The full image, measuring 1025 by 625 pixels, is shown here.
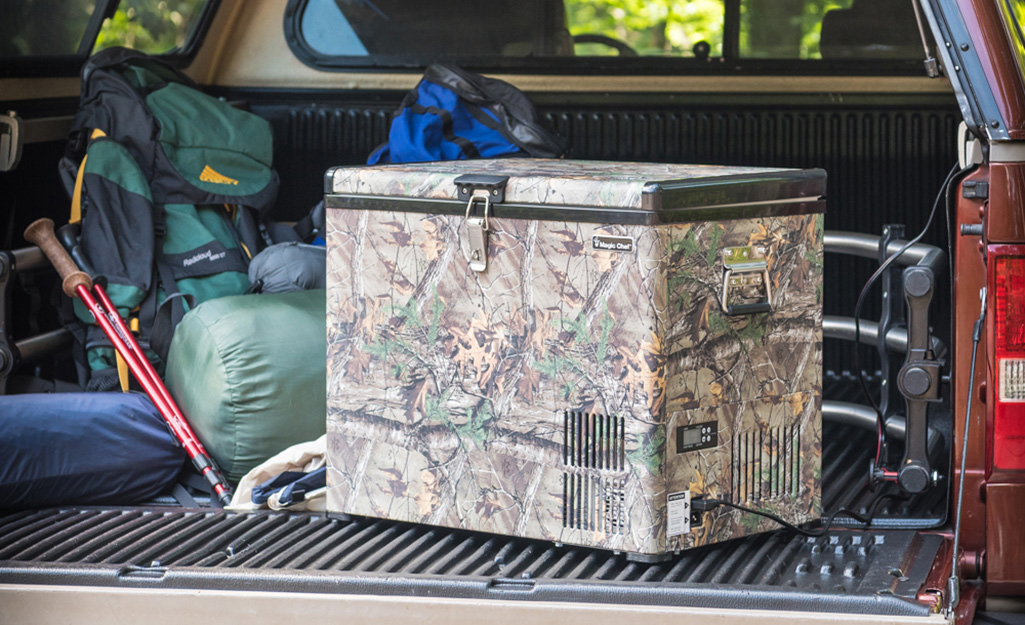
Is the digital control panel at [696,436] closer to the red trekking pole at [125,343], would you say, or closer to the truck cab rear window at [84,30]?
the red trekking pole at [125,343]

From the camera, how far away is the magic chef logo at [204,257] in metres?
3.42

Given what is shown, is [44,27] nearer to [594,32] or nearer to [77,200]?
[77,200]

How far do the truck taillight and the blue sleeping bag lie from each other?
5.65ft

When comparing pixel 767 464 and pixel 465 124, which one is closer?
pixel 767 464

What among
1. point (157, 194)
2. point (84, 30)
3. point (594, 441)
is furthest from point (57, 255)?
point (594, 441)

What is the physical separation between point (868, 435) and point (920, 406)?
70 centimetres

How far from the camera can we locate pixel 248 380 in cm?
281

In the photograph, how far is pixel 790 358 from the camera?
2.41 meters

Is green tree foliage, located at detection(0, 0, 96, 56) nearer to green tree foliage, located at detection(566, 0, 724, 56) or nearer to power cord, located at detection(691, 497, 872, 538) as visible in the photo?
green tree foliage, located at detection(566, 0, 724, 56)

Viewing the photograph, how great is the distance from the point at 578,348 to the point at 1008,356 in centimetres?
75

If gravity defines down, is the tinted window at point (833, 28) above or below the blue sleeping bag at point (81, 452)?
above

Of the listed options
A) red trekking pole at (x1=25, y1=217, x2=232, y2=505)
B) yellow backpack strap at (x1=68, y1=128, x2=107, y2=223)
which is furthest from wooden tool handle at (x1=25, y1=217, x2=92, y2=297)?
yellow backpack strap at (x1=68, y1=128, x2=107, y2=223)

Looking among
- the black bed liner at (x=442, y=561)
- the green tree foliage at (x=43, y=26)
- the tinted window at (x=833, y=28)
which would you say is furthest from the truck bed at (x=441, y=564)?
the tinted window at (x=833, y=28)

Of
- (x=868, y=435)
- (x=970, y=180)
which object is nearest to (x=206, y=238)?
(x=868, y=435)
